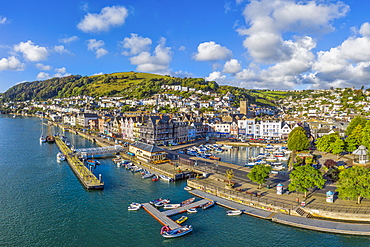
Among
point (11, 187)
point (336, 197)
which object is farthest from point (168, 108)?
point (336, 197)

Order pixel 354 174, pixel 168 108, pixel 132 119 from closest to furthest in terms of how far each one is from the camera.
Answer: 1. pixel 354 174
2. pixel 132 119
3. pixel 168 108

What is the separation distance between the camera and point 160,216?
24.5 meters

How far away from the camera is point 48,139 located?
70812 mm

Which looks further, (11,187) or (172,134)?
(172,134)

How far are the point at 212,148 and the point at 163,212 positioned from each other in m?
35.9

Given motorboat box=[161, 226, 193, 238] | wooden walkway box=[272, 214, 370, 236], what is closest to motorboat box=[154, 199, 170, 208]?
motorboat box=[161, 226, 193, 238]

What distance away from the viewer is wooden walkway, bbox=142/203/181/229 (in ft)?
74.7

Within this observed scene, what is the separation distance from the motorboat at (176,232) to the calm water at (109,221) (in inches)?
15.4

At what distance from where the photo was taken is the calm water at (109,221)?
20953 millimetres

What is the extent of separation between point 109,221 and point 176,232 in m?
7.22

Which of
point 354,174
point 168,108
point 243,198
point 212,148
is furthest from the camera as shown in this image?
point 168,108

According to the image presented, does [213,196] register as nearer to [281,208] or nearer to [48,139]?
[281,208]

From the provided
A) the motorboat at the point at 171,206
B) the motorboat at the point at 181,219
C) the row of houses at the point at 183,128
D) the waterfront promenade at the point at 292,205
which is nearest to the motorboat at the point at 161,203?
the motorboat at the point at 171,206

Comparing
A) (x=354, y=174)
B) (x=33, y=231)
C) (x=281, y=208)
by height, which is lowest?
(x=33, y=231)
